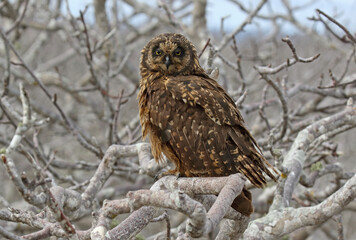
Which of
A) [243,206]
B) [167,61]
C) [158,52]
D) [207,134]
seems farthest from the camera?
[158,52]

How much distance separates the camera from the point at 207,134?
3406mm

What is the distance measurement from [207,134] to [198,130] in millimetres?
75

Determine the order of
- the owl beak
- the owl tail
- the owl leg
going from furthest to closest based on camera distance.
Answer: the owl beak, the owl leg, the owl tail

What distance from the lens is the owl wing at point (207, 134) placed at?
3322 millimetres

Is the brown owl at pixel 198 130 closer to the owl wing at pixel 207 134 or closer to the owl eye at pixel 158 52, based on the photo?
the owl wing at pixel 207 134

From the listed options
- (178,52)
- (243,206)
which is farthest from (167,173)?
(178,52)

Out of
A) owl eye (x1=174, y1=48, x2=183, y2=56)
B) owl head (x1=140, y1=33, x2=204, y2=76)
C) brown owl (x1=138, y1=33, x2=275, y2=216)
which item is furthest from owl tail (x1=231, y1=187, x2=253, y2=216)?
owl eye (x1=174, y1=48, x2=183, y2=56)

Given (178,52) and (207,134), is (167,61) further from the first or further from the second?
(207,134)

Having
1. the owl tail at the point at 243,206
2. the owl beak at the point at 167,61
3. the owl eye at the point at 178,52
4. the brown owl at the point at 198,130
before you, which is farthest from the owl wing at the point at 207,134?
the owl eye at the point at 178,52

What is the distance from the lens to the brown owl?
3324mm

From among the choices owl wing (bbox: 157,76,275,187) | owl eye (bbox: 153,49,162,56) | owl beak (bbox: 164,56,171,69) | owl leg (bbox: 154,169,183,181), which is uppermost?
owl eye (bbox: 153,49,162,56)

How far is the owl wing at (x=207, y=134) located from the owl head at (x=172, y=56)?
483 mm

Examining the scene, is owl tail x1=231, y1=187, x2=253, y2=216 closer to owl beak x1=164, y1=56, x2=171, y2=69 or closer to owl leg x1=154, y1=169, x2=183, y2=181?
owl leg x1=154, y1=169, x2=183, y2=181

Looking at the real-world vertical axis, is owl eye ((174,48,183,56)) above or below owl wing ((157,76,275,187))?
above
